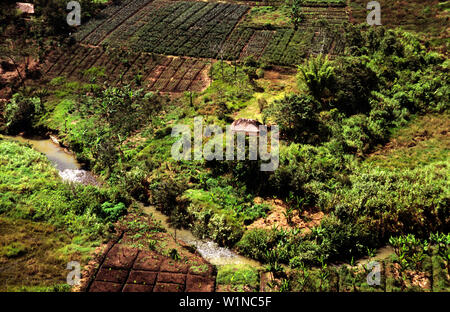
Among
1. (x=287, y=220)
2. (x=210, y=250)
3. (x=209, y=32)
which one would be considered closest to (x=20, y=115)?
(x=210, y=250)

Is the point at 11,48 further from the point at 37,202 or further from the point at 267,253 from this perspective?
the point at 267,253

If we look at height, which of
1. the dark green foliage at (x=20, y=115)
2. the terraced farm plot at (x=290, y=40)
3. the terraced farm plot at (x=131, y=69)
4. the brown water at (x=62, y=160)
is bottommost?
the brown water at (x=62, y=160)

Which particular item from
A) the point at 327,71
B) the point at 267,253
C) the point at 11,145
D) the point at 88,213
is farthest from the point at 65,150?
the point at 327,71

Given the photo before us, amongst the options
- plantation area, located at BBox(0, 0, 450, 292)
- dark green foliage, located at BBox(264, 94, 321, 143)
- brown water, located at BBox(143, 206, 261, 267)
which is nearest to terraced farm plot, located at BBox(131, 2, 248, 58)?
plantation area, located at BBox(0, 0, 450, 292)

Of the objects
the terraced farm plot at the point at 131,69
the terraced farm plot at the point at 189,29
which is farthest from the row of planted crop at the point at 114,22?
the terraced farm plot at the point at 189,29

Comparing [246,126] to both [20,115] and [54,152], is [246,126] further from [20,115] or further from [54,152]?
[20,115]

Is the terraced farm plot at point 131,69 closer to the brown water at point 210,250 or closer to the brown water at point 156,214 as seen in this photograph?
the brown water at point 156,214
